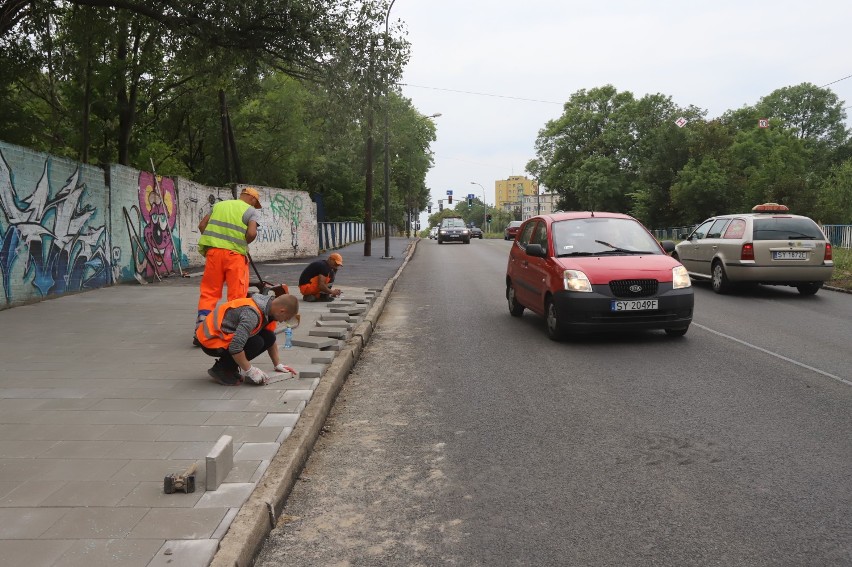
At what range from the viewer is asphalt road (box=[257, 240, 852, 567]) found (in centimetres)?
336

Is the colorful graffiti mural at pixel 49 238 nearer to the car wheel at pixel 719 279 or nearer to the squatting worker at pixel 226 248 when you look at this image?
the squatting worker at pixel 226 248

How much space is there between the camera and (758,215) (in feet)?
46.7

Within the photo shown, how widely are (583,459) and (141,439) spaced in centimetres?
278

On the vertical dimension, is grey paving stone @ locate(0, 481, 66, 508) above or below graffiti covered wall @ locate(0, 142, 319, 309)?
below

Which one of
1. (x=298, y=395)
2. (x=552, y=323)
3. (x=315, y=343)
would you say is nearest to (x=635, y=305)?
(x=552, y=323)

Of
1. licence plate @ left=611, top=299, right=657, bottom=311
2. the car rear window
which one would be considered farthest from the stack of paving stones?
the car rear window

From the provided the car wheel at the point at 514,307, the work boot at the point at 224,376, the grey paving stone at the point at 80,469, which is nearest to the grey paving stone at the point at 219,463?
the grey paving stone at the point at 80,469

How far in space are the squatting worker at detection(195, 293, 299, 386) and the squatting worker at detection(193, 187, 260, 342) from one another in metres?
1.15

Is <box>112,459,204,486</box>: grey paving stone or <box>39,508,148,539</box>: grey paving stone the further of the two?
<box>112,459,204,486</box>: grey paving stone

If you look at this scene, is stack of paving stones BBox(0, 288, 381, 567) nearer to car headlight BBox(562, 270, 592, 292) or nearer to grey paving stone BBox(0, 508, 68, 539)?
grey paving stone BBox(0, 508, 68, 539)

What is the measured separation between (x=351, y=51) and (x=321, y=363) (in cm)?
888

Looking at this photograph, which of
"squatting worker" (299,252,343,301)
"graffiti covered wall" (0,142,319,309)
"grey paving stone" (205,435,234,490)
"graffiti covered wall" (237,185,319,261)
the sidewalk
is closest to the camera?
the sidewalk

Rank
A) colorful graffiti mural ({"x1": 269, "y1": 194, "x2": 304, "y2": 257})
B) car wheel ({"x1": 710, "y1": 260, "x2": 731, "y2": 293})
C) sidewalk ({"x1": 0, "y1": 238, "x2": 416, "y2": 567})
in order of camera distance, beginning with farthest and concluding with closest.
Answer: colorful graffiti mural ({"x1": 269, "y1": 194, "x2": 304, "y2": 257}) → car wheel ({"x1": 710, "y1": 260, "x2": 731, "y2": 293}) → sidewalk ({"x1": 0, "y1": 238, "x2": 416, "y2": 567})

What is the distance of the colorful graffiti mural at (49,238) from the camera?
35.4 ft
